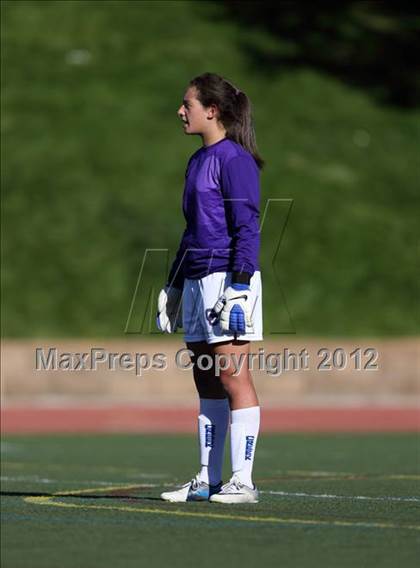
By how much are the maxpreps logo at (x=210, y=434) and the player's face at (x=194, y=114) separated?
159 cm

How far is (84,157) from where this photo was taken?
30297 millimetres

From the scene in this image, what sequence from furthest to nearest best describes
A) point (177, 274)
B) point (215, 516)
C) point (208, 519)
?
point (177, 274), point (215, 516), point (208, 519)

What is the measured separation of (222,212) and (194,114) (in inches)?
23.3

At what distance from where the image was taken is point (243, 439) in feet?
30.1

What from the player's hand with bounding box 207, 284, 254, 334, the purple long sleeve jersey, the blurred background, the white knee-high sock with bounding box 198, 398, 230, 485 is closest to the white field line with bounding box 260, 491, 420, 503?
the white knee-high sock with bounding box 198, 398, 230, 485

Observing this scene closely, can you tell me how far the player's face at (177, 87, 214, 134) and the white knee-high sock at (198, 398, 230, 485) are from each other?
1.47 meters

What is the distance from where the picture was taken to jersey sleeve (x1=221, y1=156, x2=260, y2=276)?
354 inches

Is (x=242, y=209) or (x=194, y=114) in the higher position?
(x=194, y=114)

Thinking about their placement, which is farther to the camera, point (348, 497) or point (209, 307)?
point (348, 497)

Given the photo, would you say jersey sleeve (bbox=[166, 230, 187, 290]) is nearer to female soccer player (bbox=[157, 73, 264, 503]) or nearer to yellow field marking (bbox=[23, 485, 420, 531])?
female soccer player (bbox=[157, 73, 264, 503])

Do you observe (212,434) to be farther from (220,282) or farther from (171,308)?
(220,282)

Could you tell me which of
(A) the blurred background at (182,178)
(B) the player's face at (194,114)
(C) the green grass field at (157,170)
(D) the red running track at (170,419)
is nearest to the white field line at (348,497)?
(B) the player's face at (194,114)

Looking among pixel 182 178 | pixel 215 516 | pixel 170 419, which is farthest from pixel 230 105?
pixel 182 178

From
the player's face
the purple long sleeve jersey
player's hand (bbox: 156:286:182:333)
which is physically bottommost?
player's hand (bbox: 156:286:182:333)
